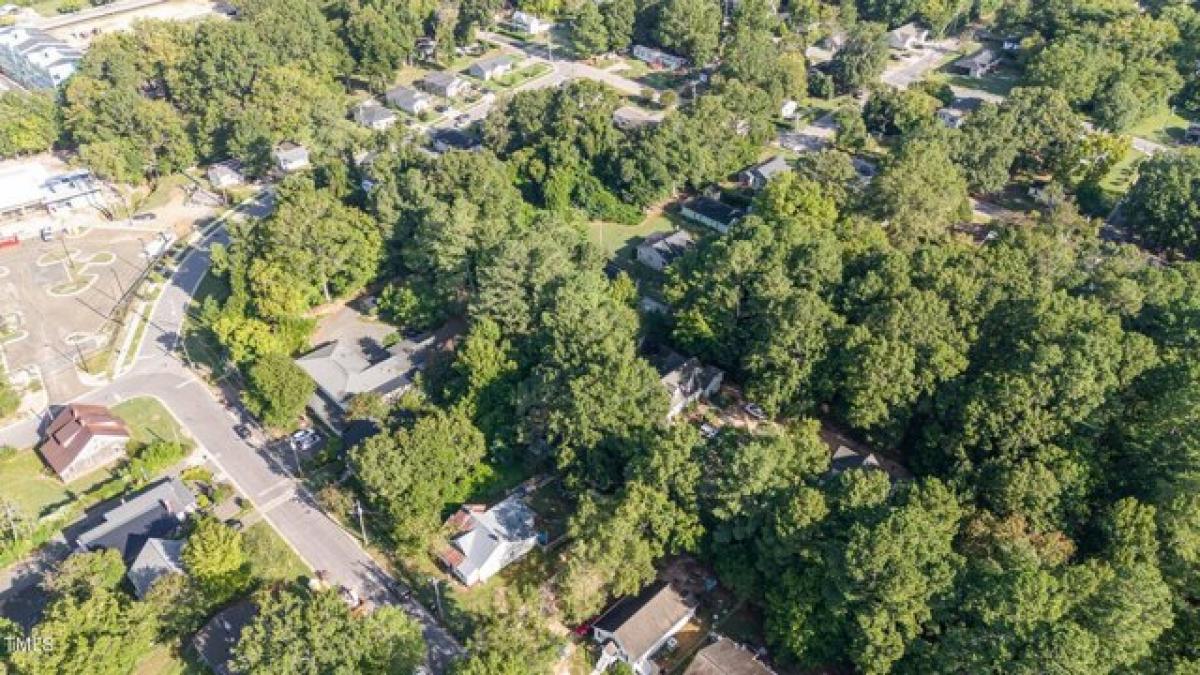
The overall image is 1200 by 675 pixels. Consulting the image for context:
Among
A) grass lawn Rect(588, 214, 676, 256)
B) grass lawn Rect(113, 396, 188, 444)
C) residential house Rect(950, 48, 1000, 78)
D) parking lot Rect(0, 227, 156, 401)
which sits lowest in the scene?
parking lot Rect(0, 227, 156, 401)

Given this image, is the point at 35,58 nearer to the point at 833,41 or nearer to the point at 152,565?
the point at 152,565

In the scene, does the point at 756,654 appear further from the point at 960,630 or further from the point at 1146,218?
the point at 1146,218

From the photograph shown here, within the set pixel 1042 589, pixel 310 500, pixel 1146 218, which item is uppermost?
pixel 1042 589

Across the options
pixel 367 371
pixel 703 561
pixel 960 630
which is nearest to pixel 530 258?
pixel 367 371

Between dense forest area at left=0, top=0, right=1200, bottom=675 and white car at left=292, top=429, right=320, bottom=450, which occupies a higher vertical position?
dense forest area at left=0, top=0, right=1200, bottom=675

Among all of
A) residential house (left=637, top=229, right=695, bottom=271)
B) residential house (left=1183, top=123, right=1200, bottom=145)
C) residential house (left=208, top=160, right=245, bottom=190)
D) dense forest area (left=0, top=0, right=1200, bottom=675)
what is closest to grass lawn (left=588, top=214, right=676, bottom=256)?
dense forest area (left=0, top=0, right=1200, bottom=675)

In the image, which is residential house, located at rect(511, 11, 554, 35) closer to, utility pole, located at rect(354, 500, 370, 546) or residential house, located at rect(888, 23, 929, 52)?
residential house, located at rect(888, 23, 929, 52)

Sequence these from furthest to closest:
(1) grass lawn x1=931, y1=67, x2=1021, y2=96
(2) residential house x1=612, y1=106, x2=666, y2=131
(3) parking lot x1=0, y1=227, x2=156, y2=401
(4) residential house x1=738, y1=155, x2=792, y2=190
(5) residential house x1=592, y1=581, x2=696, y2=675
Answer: (1) grass lawn x1=931, y1=67, x2=1021, y2=96, (2) residential house x1=612, y1=106, x2=666, y2=131, (4) residential house x1=738, y1=155, x2=792, y2=190, (3) parking lot x1=0, y1=227, x2=156, y2=401, (5) residential house x1=592, y1=581, x2=696, y2=675
